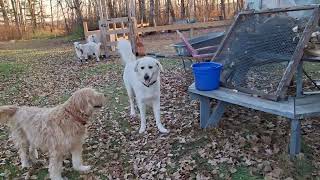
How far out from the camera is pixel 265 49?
470cm

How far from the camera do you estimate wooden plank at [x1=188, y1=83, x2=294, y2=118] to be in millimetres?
3705

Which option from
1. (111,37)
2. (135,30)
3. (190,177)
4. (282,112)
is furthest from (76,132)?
(111,37)

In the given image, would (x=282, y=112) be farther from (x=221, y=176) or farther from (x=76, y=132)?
(x=76, y=132)

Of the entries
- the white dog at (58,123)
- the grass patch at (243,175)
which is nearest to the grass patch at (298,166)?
the grass patch at (243,175)

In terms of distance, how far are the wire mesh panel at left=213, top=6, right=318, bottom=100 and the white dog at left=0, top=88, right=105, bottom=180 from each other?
1.95 m

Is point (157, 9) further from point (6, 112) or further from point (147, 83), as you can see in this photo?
point (6, 112)

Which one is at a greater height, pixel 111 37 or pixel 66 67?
pixel 111 37

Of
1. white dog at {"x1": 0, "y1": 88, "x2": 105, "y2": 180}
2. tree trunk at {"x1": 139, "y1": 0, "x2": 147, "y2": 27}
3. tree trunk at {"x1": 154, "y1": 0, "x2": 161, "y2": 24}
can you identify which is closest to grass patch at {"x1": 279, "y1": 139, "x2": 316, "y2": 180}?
white dog at {"x1": 0, "y1": 88, "x2": 105, "y2": 180}

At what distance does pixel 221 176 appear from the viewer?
3855 mm

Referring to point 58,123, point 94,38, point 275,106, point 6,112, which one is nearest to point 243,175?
point 275,106

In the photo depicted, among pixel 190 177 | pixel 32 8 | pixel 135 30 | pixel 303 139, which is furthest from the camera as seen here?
pixel 32 8

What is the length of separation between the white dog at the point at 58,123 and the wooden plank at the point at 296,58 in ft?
6.72

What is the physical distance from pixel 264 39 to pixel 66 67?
9.42m

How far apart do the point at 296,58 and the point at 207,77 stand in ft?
3.80
